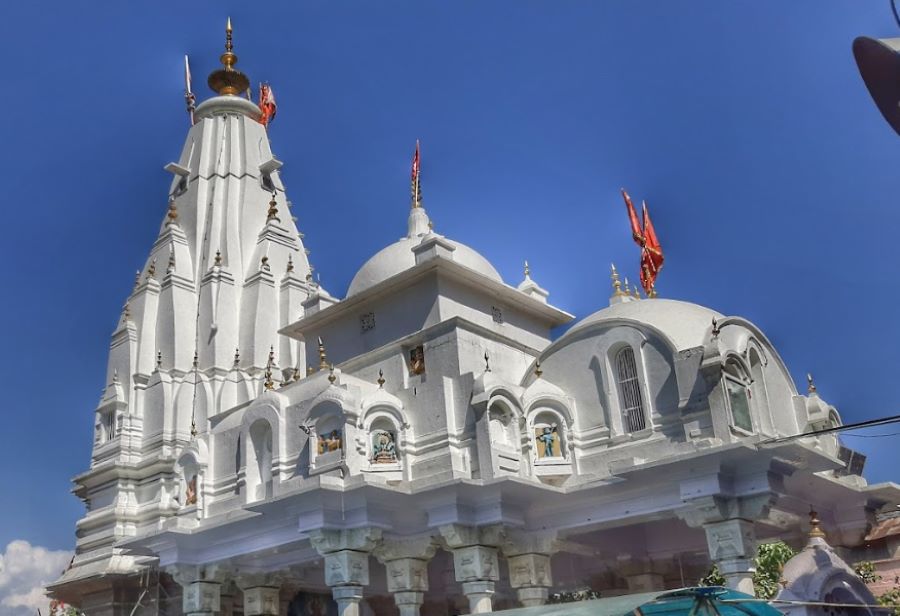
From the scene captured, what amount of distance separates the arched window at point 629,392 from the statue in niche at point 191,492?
10.4 m

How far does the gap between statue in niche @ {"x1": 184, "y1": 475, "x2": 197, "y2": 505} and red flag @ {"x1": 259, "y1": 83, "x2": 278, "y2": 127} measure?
20616 millimetres

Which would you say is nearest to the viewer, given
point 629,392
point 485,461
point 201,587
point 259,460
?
point 485,461

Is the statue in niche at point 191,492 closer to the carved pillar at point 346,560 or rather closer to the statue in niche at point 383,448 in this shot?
the carved pillar at point 346,560

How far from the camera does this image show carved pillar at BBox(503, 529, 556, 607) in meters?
17.8

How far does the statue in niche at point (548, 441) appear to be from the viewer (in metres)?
18.1

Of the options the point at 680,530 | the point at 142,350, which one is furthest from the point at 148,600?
the point at 680,530

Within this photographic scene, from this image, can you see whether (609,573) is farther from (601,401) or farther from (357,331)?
(357,331)

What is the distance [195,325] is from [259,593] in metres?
12.9

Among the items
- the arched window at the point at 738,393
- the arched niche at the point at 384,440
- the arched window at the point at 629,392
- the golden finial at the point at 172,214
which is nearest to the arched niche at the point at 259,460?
the arched niche at the point at 384,440

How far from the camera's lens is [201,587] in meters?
20.9

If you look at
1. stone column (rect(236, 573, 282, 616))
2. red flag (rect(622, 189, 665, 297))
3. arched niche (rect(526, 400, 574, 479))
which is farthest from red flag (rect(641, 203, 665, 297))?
stone column (rect(236, 573, 282, 616))

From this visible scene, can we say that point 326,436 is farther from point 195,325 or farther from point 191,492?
point 195,325

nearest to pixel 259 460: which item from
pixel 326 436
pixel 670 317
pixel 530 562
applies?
pixel 326 436

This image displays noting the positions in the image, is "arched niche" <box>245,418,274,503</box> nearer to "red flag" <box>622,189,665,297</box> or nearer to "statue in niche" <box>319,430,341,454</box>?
"statue in niche" <box>319,430,341,454</box>
